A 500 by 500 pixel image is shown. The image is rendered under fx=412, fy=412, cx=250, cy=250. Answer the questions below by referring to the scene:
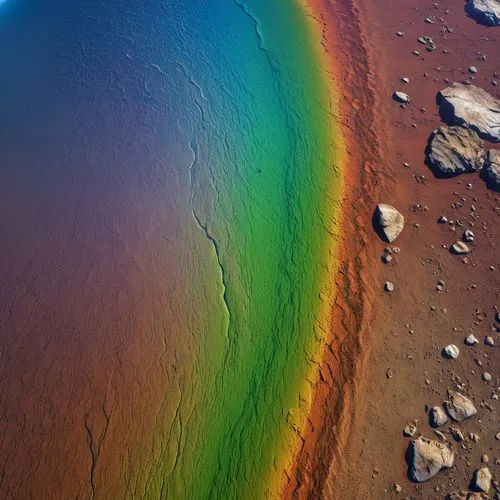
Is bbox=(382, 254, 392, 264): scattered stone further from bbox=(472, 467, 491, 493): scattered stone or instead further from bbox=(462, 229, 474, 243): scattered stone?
bbox=(472, 467, 491, 493): scattered stone

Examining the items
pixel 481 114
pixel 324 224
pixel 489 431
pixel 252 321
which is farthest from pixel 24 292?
pixel 481 114

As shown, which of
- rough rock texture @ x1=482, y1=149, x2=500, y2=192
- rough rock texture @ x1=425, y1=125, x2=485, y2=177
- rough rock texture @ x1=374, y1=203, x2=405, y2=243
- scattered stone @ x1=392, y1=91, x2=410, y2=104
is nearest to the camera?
rough rock texture @ x1=374, y1=203, x2=405, y2=243

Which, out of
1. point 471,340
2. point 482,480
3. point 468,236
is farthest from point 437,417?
point 468,236

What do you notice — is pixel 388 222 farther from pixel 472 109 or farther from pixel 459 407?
pixel 472 109

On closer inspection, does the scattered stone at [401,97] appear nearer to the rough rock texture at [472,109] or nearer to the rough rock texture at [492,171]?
the rough rock texture at [472,109]

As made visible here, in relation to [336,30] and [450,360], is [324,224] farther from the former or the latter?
[336,30]

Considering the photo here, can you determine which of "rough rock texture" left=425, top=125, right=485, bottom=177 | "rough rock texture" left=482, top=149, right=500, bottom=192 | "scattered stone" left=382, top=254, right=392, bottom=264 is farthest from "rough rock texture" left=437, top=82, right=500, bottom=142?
"scattered stone" left=382, top=254, right=392, bottom=264
